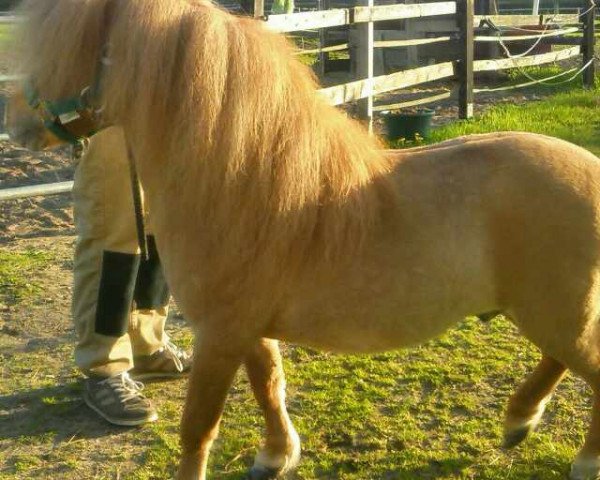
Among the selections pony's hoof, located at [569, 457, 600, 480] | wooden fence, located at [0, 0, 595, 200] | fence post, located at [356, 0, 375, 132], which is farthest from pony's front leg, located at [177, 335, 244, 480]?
fence post, located at [356, 0, 375, 132]

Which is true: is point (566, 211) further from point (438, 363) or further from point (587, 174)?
point (438, 363)

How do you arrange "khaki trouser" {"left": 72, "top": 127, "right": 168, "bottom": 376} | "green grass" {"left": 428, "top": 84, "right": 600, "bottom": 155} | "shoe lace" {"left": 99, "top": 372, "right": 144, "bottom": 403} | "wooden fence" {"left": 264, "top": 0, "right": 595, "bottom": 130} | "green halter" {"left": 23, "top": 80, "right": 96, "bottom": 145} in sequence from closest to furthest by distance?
"green halter" {"left": 23, "top": 80, "right": 96, "bottom": 145} < "khaki trouser" {"left": 72, "top": 127, "right": 168, "bottom": 376} < "shoe lace" {"left": 99, "top": 372, "right": 144, "bottom": 403} < "wooden fence" {"left": 264, "top": 0, "right": 595, "bottom": 130} < "green grass" {"left": 428, "top": 84, "right": 600, "bottom": 155}

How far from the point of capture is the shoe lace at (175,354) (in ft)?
12.6

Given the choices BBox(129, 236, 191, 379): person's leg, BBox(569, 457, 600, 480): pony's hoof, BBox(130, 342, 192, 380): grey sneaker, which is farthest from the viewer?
BBox(130, 342, 192, 380): grey sneaker

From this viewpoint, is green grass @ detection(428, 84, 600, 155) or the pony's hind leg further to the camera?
green grass @ detection(428, 84, 600, 155)

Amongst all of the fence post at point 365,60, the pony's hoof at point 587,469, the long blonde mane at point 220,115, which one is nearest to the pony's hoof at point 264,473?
the long blonde mane at point 220,115

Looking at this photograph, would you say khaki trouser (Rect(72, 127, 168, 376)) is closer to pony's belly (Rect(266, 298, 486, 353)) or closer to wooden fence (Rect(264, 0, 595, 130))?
pony's belly (Rect(266, 298, 486, 353))

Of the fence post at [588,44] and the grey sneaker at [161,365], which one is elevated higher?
the fence post at [588,44]

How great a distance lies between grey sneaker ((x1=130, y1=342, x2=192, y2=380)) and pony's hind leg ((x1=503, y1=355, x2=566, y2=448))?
1.54 meters

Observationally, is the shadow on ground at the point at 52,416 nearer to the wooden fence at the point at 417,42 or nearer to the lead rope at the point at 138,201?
the lead rope at the point at 138,201

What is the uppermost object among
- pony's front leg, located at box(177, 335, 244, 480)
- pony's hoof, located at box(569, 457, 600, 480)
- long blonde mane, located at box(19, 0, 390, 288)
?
long blonde mane, located at box(19, 0, 390, 288)

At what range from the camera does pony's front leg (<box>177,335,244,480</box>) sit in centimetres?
259

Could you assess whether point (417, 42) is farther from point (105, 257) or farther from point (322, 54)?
point (105, 257)

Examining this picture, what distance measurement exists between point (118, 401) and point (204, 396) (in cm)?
94
